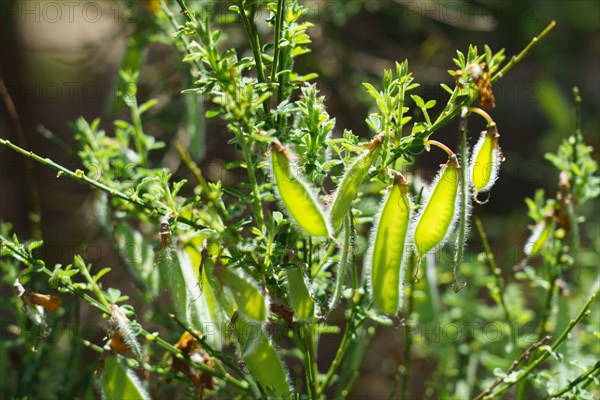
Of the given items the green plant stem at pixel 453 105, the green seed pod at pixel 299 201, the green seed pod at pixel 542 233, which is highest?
the green plant stem at pixel 453 105

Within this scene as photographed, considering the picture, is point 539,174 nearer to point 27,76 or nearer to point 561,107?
point 561,107

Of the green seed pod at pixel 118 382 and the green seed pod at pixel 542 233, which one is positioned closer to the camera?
the green seed pod at pixel 118 382

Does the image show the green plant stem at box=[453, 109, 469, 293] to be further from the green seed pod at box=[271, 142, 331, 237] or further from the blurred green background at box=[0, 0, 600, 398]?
the blurred green background at box=[0, 0, 600, 398]

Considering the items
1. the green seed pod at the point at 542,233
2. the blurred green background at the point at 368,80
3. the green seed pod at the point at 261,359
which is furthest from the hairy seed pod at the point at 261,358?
the blurred green background at the point at 368,80

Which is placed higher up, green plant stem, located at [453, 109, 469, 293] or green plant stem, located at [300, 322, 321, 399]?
green plant stem, located at [453, 109, 469, 293]

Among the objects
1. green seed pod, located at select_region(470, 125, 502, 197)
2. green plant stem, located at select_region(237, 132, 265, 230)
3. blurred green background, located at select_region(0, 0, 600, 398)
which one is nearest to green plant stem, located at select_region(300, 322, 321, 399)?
green plant stem, located at select_region(237, 132, 265, 230)

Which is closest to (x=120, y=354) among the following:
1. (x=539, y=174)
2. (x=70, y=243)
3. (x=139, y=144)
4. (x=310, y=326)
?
(x=310, y=326)

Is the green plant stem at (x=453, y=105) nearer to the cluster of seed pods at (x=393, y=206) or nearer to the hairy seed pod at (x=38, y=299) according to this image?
the cluster of seed pods at (x=393, y=206)
